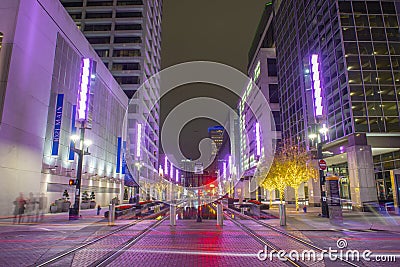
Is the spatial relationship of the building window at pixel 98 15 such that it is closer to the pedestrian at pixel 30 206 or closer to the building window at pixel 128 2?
the building window at pixel 128 2

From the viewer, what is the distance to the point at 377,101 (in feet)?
106

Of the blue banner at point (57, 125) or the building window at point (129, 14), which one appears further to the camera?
the building window at point (129, 14)

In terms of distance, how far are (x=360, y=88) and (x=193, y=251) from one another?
29.7 m

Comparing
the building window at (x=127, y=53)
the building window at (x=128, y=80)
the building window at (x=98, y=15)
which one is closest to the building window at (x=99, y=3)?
the building window at (x=98, y=15)

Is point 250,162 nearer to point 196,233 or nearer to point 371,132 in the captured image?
point 371,132

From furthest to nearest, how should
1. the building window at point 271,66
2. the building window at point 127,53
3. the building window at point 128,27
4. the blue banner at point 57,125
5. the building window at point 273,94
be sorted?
the building window at point 128,27
the building window at point 127,53
the building window at point 271,66
the building window at point 273,94
the blue banner at point 57,125

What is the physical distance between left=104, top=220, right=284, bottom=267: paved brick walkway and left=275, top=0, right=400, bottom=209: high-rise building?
1865 cm

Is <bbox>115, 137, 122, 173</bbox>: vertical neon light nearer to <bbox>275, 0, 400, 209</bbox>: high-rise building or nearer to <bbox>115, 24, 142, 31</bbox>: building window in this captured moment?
<bbox>275, 0, 400, 209</bbox>: high-rise building

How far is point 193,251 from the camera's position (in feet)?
32.9

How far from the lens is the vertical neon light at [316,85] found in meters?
27.1

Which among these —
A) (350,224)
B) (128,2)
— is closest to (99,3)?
(128,2)

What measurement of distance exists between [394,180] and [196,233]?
2047 centimetres

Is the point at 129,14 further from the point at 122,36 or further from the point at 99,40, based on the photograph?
the point at 99,40

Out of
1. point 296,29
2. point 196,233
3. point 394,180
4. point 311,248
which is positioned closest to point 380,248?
point 311,248
